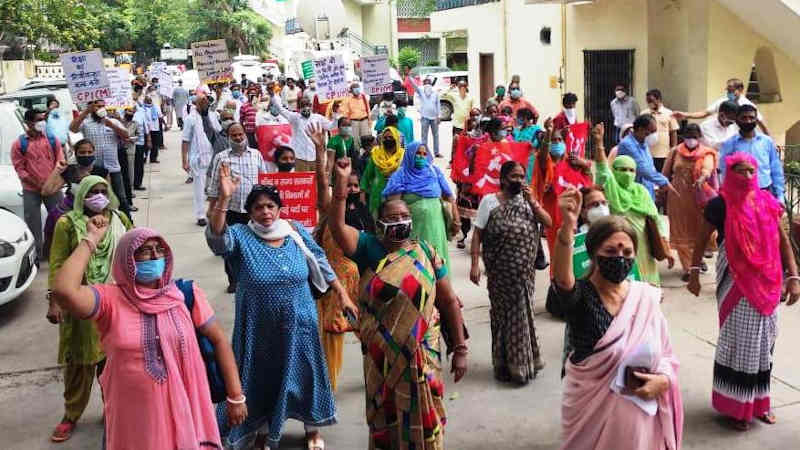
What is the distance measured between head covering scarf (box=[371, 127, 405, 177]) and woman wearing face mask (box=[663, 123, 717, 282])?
3.10m

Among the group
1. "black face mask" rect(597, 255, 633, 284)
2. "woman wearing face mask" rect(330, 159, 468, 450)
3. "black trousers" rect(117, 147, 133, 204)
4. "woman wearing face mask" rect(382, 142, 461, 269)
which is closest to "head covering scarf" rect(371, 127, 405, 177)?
"woman wearing face mask" rect(382, 142, 461, 269)

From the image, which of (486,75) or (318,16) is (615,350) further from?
(318,16)

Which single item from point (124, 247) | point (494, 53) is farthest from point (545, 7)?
point (124, 247)

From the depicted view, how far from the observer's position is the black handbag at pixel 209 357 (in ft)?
13.2

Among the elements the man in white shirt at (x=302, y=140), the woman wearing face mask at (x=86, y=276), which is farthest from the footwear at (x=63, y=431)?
the man in white shirt at (x=302, y=140)

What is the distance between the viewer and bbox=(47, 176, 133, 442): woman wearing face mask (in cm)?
547

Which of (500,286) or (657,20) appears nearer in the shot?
(500,286)

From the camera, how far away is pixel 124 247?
12.5 ft

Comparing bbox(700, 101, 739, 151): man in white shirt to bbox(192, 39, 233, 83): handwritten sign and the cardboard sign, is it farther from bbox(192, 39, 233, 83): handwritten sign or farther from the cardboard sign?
bbox(192, 39, 233, 83): handwritten sign

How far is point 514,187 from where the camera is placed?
6316 mm

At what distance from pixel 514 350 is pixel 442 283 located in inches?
86.6

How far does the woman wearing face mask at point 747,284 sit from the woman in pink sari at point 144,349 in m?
3.32

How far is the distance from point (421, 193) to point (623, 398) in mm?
3771

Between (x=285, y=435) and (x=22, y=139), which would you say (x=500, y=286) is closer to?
(x=285, y=435)
